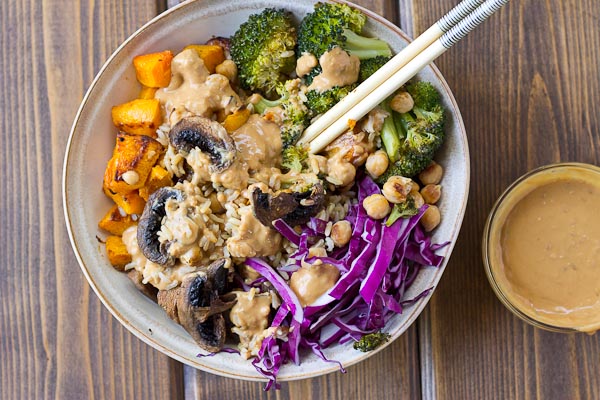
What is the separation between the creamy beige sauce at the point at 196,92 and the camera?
2744 millimetres

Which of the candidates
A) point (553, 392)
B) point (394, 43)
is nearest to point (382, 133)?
point (394, 43)

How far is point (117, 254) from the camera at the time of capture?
9.20 ft

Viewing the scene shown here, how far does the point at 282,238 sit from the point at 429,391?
1159 mm

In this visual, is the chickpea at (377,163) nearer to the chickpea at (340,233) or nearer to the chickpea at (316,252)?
the chickpea at (340,233)

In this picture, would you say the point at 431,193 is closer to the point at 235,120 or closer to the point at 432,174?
the point at 432,174

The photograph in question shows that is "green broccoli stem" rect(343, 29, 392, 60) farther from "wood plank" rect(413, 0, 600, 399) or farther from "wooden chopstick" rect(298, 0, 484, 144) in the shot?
"wood plank" rect(413, 0, 600, 399)

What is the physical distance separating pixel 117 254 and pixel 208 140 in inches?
26.3

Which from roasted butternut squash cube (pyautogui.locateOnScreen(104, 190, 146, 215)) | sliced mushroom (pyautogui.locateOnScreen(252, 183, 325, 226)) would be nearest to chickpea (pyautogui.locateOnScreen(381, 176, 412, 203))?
sliced mushroom (pyautogui.locateOnScreen(252, 183, 325, 226))

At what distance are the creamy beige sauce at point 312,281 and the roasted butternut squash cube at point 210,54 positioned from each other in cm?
99

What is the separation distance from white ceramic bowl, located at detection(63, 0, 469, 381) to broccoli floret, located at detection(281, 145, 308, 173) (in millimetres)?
604

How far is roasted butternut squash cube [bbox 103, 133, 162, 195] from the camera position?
105 inches

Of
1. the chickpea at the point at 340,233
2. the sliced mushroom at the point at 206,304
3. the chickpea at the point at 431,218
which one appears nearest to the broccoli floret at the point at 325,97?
the chickpea at the point at 340,233

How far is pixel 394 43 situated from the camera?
9.14ft

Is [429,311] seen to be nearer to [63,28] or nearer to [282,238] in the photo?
[282,238]
